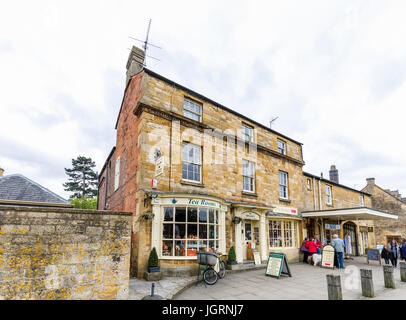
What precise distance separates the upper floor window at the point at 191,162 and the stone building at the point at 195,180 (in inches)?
2.0

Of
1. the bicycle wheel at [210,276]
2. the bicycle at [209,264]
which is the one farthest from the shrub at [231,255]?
the bicycle wheel at [210,276]

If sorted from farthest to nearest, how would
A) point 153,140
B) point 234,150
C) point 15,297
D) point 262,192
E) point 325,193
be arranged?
point 325,193 < point 262,192 < point 234,150 < point 153,140 < point 15,297

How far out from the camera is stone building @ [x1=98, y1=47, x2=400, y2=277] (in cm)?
997

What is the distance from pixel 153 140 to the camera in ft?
35.1

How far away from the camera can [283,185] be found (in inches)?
672

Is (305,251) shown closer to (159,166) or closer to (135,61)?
(159,166)

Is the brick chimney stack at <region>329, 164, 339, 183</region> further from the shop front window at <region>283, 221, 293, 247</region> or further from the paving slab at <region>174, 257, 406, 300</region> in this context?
the paving slab at <region>174, 257, 406, 300</region>

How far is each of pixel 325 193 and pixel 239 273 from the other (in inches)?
545

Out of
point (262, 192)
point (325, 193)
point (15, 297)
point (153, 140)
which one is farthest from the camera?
point (325, 193)

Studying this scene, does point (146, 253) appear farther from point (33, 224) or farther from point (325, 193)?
point (325, 193)

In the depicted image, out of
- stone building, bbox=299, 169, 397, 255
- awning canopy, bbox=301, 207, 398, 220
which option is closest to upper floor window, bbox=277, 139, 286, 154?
stone building, bbox=299, 169, 397, 255

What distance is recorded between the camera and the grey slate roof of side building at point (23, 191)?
8227 millimetres
